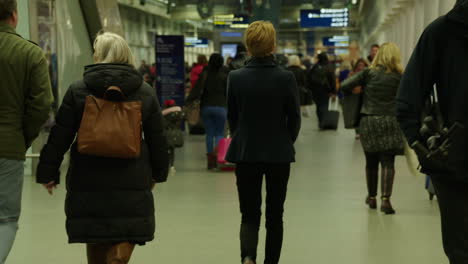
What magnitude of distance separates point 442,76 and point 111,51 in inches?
69.7

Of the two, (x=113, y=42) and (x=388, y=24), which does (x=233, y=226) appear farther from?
(x=388, y=24)

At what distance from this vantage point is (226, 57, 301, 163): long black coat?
4.95 metres

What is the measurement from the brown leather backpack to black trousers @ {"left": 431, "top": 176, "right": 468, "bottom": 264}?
1610mm

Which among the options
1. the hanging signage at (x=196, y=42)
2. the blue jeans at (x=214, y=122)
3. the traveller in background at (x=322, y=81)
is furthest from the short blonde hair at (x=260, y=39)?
the hanging signage at (x=196, y=42)

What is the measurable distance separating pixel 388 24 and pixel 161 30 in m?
18.5

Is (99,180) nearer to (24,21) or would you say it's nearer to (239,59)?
(239,59)

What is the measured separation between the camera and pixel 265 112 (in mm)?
4965

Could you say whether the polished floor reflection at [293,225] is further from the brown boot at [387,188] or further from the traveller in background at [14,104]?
the traveller in background at [14,104]

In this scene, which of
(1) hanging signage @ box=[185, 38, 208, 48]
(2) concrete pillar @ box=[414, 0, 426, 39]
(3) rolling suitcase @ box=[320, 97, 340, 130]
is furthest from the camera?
(1) hanging signage @ box=[185, 38, 208, 48]

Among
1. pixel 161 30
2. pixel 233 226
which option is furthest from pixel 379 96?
pixel 161 30

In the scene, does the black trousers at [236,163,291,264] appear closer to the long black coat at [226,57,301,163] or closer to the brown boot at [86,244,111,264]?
the long black coat at [226,57,301,163]

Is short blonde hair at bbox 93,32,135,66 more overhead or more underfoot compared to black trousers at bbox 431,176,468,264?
more overhead

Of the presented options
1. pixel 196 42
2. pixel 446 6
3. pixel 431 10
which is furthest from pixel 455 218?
pixel 196 42

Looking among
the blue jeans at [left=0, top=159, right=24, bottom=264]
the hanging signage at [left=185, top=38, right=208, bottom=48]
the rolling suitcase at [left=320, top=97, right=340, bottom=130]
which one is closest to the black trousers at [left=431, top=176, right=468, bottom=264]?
the blue jeans at [left=0, top=159, right=24, bottom=264]
